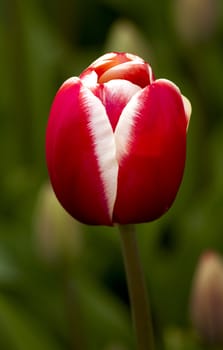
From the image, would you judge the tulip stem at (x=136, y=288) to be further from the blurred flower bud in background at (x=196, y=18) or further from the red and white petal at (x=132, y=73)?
the blurred flower bud in background at (x=196, y=18)

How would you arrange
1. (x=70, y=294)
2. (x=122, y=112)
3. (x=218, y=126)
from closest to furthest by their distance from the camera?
(x=122, y=112) → (x=70, y=294) → (x=218, y=126)

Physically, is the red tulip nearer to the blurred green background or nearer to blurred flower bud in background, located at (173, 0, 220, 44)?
the blurred green background

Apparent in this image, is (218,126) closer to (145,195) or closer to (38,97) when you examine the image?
(38,97)

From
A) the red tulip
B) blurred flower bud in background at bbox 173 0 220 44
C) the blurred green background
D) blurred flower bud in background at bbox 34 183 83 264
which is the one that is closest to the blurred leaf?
the blurred green background

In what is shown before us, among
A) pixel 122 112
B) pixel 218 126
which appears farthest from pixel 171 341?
pixel 122 112

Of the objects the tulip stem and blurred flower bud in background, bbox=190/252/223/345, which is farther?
blurred flower bud in background, bbox=190/252/223/345

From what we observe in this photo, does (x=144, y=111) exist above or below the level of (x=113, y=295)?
above

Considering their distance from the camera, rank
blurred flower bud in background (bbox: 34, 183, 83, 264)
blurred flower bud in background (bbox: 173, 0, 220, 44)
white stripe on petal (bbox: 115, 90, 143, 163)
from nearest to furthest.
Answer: white stripe on petal (bbox: 115, 90, 143, 163)
blurred flower bud in background (bbox: 34, 183, 83, 264)
blurred flower bud in background (bbox: 173, 0, 220, 44)

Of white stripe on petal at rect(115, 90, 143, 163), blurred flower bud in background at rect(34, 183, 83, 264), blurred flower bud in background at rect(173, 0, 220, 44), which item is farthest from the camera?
blurred flower bud in background at rect(173, 0, 220, 44)
